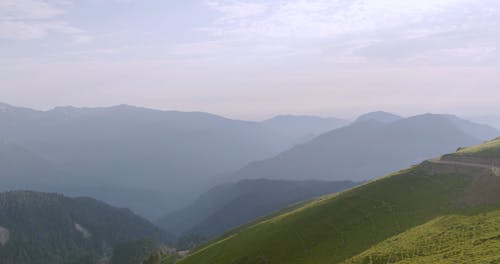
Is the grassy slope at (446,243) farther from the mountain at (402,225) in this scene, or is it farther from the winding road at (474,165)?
the winding road at (474,165)

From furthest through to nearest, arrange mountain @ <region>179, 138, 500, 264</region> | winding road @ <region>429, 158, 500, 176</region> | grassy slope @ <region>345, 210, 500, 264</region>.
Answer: winding road @ <region>429, 158, 500, 176</region> < mountain @ <region>179, 138, 500, 264</region> < grassy slope @ <region>345, 210, 500, 264</region>

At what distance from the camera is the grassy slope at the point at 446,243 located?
46938mm

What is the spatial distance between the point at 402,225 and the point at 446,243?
13723 millimetres

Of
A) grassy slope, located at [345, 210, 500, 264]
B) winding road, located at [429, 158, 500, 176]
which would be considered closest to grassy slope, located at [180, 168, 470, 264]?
grassy slope, located at [345, 210, 500, 264]

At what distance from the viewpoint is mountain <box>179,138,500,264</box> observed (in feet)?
176

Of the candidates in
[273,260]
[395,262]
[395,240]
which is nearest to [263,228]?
[273,260]

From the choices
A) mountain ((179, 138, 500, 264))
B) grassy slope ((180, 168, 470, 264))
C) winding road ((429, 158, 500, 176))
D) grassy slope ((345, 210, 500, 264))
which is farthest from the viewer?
winding road ((429, 158, 500, 176))

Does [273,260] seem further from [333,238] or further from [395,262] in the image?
[395,262]

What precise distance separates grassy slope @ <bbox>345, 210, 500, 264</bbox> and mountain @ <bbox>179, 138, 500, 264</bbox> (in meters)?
0.11

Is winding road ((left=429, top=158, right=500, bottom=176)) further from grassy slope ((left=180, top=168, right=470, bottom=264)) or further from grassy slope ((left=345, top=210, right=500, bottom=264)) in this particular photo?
grassy slope ((left=345, top=210, right=500, bottom=264))

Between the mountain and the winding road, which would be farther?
the winding road

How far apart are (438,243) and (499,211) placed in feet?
43.5

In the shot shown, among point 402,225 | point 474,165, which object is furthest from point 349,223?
point 474,165

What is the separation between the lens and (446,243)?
5338 centimetres
